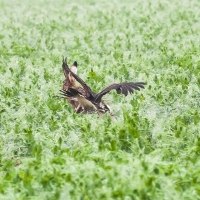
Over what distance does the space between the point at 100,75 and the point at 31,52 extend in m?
2.43

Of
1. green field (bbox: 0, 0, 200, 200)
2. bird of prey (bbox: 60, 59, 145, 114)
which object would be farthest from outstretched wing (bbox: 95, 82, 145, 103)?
green field (bbox: 0, 0, 200, 200)

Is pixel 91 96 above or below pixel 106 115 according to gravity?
above

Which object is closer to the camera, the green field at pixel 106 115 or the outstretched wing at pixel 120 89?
the green field at pixel 106 115

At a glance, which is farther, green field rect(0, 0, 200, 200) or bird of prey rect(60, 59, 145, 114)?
bird of prey rect(60, 59, 145, 114)

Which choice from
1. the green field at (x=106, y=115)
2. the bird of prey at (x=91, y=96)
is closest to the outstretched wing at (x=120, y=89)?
the bird of prey at (x=91, y=96)

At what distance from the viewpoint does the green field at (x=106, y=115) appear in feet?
17.3

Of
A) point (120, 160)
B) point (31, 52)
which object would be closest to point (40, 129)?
point (120, 160)

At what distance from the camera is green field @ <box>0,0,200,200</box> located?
529 cm

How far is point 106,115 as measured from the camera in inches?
298

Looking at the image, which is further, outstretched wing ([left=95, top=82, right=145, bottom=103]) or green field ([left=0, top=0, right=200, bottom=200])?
outstretched wing ([left=95, top=82, right=145, bottom=103])

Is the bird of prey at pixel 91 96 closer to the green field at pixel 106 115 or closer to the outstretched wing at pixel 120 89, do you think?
the outstretched wing at pixel 120 89

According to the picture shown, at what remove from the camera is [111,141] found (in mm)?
6371

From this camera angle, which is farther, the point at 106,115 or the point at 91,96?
the point at 91,96

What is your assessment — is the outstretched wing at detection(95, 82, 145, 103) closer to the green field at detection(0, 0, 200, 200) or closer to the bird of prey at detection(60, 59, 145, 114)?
the bird of prey at detection(60, 59, 145, 114)
